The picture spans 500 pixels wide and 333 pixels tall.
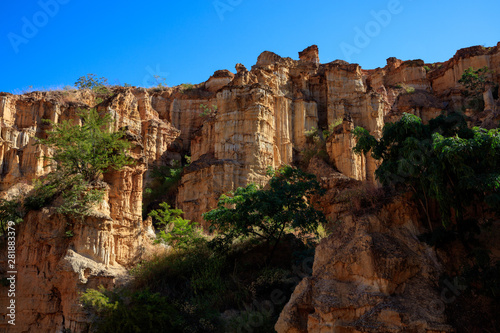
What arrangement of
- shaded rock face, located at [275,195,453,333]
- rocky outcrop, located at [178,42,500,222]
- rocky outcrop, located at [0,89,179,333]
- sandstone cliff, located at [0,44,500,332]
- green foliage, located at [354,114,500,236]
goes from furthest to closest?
rocky outcrop, located at [178,42,500,222]
rocky outcrop, located at [0,89,179,333]
sandstone cliff, located at [0,44,500,332]
green foliage, located at [354,114,500,236]
shaded rock face, located at [275,195,453,333]

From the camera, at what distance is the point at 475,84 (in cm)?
3969

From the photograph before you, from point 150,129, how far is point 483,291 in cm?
3527

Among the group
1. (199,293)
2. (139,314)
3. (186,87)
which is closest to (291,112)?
(186,87)

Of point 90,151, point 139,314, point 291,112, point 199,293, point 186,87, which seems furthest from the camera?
point 186,87

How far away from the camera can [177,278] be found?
59.7 feet

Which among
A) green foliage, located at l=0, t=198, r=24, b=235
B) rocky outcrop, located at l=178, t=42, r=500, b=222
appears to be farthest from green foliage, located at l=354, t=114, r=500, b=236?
rocky outcrop, located at l=178, t=42, r=500, b=222

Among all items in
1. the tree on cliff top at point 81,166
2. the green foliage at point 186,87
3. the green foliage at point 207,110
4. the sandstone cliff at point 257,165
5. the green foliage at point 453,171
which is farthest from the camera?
the green foliage at point 186,87

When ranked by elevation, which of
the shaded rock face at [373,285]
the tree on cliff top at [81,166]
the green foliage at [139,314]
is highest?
the tree on cliff top at [81,166]

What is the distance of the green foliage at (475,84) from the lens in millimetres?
37797

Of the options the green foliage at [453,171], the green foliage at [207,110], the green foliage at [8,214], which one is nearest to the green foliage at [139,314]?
the green foliage at [8,214]

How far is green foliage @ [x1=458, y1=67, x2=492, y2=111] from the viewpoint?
124 feet

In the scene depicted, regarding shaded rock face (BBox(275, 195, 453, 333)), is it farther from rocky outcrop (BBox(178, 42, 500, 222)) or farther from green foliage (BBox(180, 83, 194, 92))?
green foliage (BBox(180, 83, 194, 92))

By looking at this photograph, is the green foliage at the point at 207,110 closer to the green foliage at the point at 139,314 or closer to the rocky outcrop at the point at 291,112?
the rocky outcrop at the point at 291,112

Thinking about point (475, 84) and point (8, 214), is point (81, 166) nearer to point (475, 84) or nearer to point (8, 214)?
point (8, 214)
